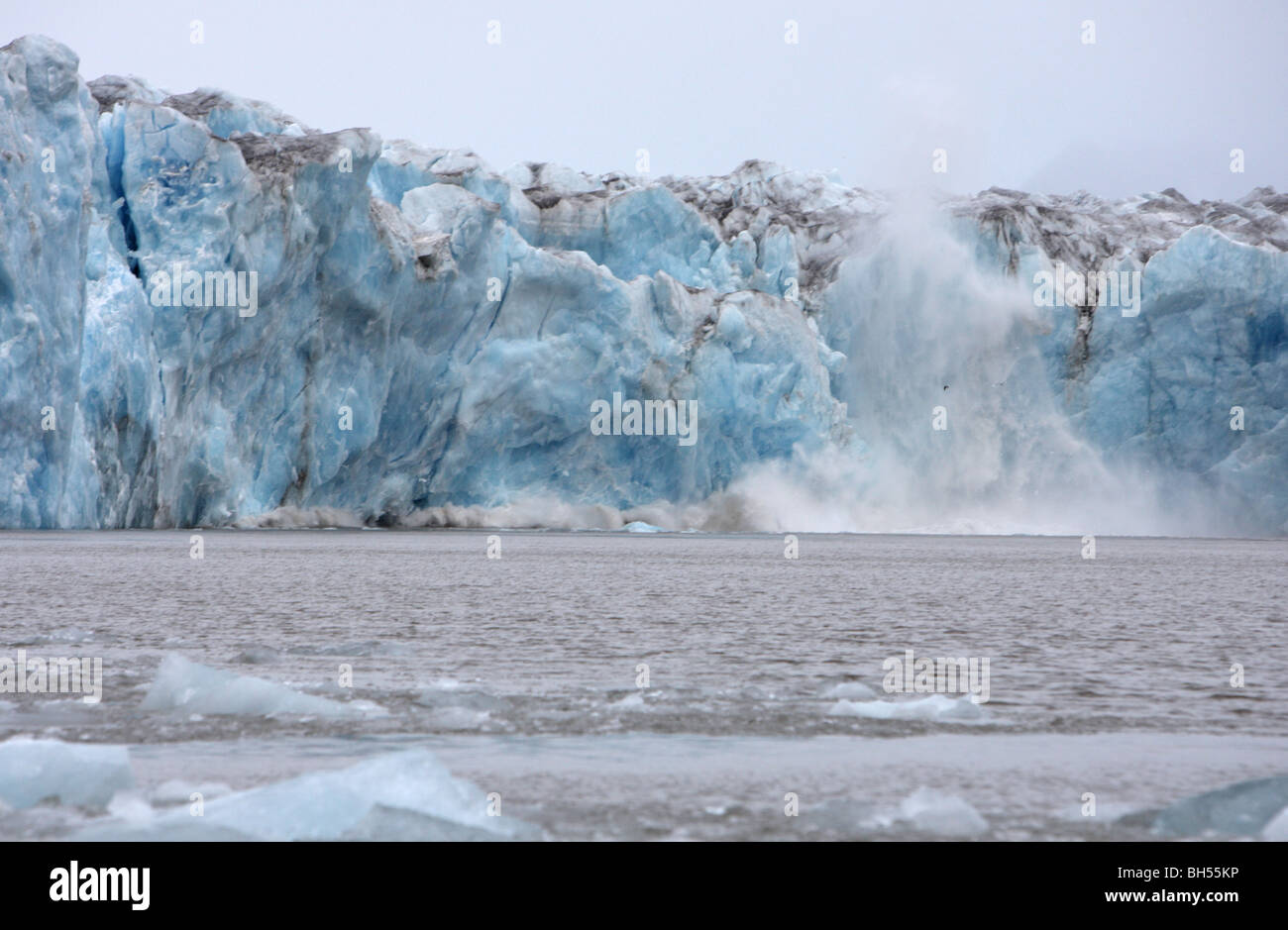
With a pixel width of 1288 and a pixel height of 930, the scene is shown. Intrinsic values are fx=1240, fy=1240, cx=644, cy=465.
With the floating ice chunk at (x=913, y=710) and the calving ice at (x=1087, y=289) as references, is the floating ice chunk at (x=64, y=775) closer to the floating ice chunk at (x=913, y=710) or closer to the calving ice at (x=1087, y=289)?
the floating ice chunk at (x=913, y=710)

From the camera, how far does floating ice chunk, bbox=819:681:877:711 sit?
8.16 meters

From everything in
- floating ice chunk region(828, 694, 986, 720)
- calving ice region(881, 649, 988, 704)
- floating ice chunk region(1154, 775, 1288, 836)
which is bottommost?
calving ice region(881, 649, 988, 704)

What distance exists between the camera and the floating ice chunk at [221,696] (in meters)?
7.21

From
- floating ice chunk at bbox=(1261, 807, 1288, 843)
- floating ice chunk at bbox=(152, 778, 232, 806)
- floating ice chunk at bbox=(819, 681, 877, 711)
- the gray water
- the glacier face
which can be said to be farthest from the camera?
the glacier face

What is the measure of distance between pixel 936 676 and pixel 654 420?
3117 centimetres

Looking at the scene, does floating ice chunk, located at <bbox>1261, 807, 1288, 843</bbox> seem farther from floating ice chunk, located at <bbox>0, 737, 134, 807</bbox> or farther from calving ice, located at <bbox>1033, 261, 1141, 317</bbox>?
calving ice, located at <bbox>1033, 261, 1141, 317</bbox>

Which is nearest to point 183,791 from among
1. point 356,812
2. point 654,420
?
point 356,812

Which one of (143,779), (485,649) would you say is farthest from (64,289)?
(143,779)

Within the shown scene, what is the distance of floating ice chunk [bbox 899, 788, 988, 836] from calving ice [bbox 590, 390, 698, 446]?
114 ft

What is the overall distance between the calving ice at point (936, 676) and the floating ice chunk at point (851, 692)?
28 cm

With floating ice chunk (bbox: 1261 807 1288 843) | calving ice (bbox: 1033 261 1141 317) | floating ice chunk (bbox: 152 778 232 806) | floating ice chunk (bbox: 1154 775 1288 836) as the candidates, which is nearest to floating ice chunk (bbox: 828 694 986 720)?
floating ice chunk (bbox: 1154 775 1288 836)
